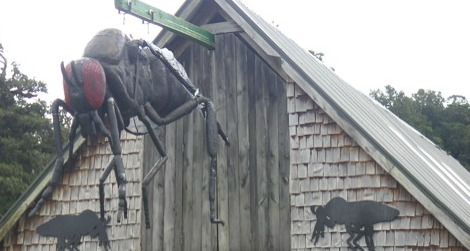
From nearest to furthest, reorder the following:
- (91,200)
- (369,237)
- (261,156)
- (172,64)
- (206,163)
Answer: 1. (172,64)
2. (369,237)
3. (261,156)
4. (206,163)
5. (91,200)

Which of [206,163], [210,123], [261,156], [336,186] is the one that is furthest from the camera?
[206,163]

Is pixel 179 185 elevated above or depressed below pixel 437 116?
below

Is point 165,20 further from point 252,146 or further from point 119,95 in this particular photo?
point 119,95

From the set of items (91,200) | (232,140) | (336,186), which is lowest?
(91,200)

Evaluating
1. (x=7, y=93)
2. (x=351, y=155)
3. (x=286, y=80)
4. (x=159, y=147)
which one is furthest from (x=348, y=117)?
(x=7, y=93)

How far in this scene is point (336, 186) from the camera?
10.9 meters

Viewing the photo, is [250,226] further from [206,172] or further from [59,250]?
[59,250]

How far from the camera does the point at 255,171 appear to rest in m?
11.7

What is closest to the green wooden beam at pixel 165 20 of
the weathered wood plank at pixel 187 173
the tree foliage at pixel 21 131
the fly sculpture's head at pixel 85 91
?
the weathered wood plank at pixel 187 173

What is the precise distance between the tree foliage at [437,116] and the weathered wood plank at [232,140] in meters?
29.3

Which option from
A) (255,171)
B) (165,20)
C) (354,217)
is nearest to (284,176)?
(255,171)

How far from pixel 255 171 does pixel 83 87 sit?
4.51 metres

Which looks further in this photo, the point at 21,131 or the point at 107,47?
the point at 21,131

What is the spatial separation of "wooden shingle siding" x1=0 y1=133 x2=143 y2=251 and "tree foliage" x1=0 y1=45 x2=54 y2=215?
643 inches
